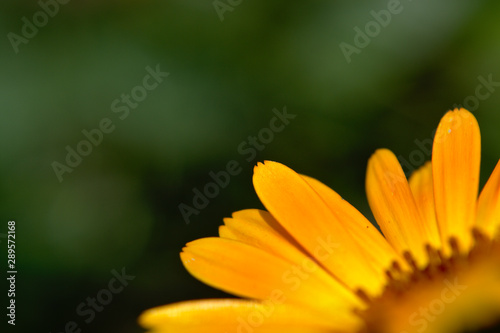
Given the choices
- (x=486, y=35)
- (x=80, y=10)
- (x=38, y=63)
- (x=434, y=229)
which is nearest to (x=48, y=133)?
(x=38, y=63)

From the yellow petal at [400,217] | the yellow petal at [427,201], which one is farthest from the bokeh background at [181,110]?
the yellow petal at [400,217]

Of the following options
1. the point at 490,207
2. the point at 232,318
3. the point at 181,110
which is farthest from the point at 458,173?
the point at 181,110

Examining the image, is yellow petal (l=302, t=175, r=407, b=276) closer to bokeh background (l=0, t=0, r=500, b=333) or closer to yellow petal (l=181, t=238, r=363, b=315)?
yellow petal (l=181, t=238, r=363, b=315)

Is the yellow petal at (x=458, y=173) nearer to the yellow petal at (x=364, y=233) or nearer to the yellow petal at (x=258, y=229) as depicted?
the yellow petal at (x=364, y=233)

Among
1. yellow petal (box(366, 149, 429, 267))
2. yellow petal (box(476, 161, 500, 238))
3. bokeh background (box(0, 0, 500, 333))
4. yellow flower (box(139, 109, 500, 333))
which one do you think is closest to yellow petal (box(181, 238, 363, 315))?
yellow flower (box(139, 109, 500, 333))

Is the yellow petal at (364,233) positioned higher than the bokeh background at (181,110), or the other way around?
the bokeh background at (181,110)

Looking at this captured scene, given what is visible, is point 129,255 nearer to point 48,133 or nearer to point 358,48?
point 48,133

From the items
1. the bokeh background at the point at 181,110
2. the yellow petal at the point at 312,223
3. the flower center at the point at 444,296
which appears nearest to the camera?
the flower center at the point at 444,296
